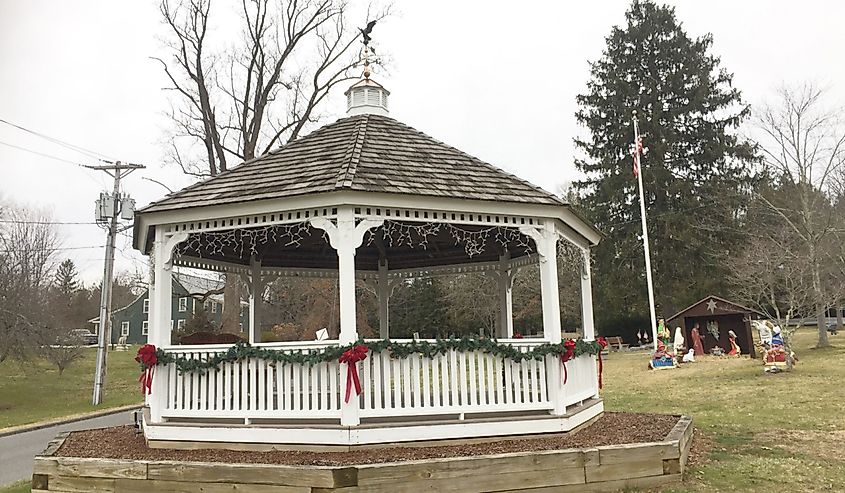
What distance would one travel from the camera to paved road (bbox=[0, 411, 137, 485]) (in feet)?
32.0

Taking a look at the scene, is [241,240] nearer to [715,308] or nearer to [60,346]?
[60,346]

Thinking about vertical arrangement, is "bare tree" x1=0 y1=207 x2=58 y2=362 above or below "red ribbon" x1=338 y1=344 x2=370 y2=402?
above

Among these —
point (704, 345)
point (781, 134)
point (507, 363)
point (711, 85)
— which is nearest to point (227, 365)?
point (507, 363)

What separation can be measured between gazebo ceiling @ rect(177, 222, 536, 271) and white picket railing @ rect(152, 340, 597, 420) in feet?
8.33

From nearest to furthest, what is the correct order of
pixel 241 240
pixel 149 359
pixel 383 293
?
pixel 149 359
pixel 241 240
pixel 383 293

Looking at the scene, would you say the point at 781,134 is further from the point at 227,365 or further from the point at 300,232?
the point at 227,365

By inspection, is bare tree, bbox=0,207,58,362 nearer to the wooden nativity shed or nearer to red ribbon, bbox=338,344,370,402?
red ribbon, bbox=338,344,370,402

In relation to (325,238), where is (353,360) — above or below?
below

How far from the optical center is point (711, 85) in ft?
120

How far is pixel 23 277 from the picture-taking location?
25516mm

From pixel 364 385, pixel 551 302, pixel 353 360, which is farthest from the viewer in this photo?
pixel 551 302

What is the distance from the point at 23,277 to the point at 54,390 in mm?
4668

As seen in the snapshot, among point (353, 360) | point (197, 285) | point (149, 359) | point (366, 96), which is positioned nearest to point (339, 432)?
point (353, 360)

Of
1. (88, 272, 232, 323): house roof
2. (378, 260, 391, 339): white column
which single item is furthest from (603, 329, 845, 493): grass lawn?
(88, 272, 232, 323): house roof
